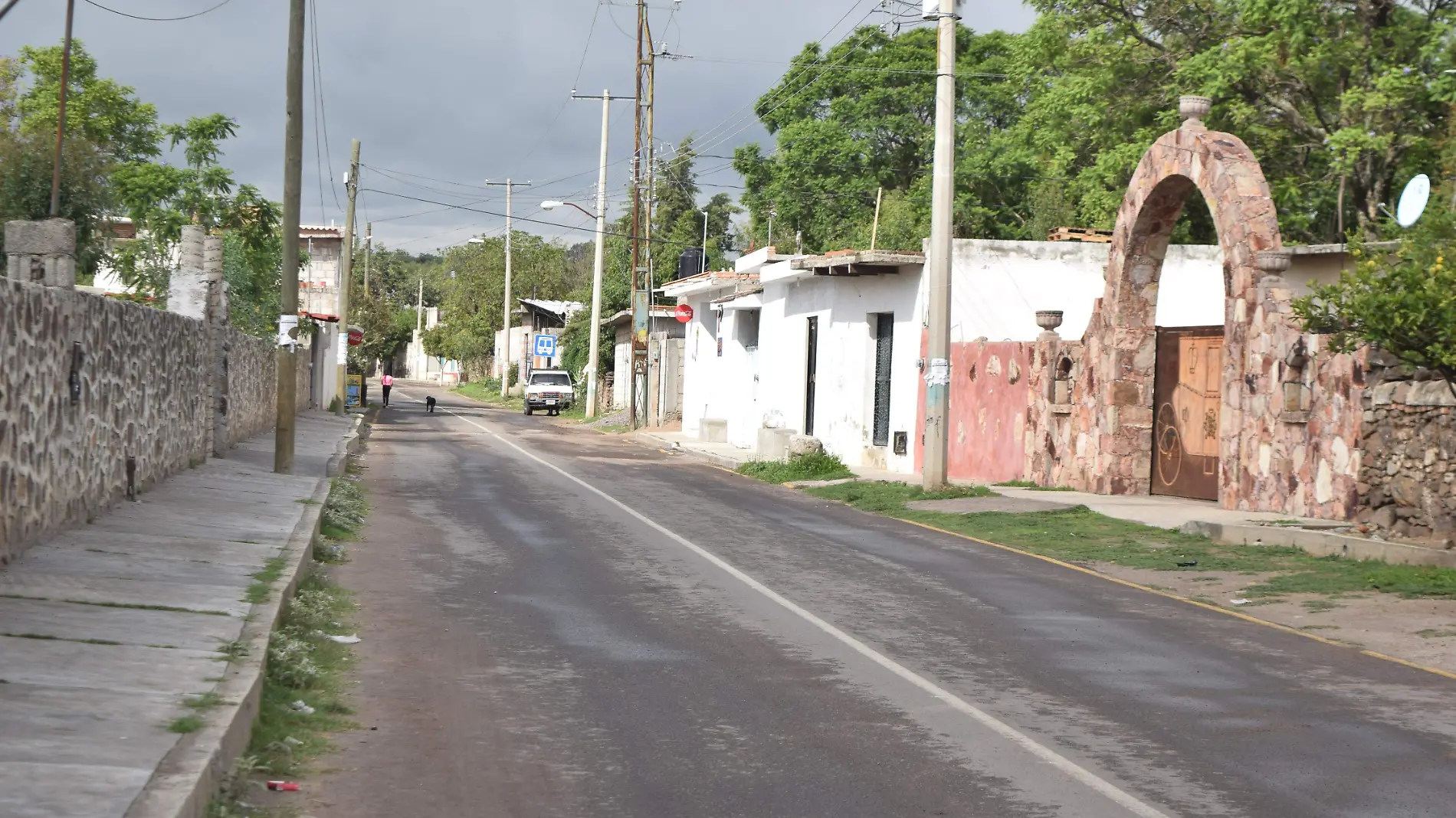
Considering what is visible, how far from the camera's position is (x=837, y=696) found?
8.84 m

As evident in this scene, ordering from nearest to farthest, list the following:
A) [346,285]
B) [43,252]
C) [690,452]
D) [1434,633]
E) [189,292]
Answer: [1434,633], [43,252], [189,292], [690,452], [346,285]

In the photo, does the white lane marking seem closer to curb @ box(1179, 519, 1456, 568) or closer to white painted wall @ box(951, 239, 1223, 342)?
curb @ box(1179, 519, 1456, 568)

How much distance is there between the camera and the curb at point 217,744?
18.1 feet

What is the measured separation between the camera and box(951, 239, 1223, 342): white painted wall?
3048 cm

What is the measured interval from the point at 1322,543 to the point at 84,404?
1257 cm

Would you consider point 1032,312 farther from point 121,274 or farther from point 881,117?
point 881,117

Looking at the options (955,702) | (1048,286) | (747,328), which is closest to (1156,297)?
(1048,286)

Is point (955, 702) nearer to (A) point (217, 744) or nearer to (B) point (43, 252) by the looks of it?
(A) point (217, 744)

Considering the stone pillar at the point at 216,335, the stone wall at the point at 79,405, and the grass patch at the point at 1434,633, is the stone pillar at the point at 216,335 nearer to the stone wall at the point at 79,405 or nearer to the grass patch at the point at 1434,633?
the stone wall at the point at 79,405

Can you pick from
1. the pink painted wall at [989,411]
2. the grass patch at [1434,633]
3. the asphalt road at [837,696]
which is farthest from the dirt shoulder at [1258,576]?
the pink painted wall at [989,411]

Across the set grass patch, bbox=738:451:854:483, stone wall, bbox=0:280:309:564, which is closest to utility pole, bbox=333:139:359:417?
grass patch, bbox=738:451:854:483

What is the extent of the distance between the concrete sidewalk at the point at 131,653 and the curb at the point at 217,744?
0.04 ft

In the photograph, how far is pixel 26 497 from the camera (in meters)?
11.4

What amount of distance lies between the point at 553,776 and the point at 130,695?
2071 millimetres
